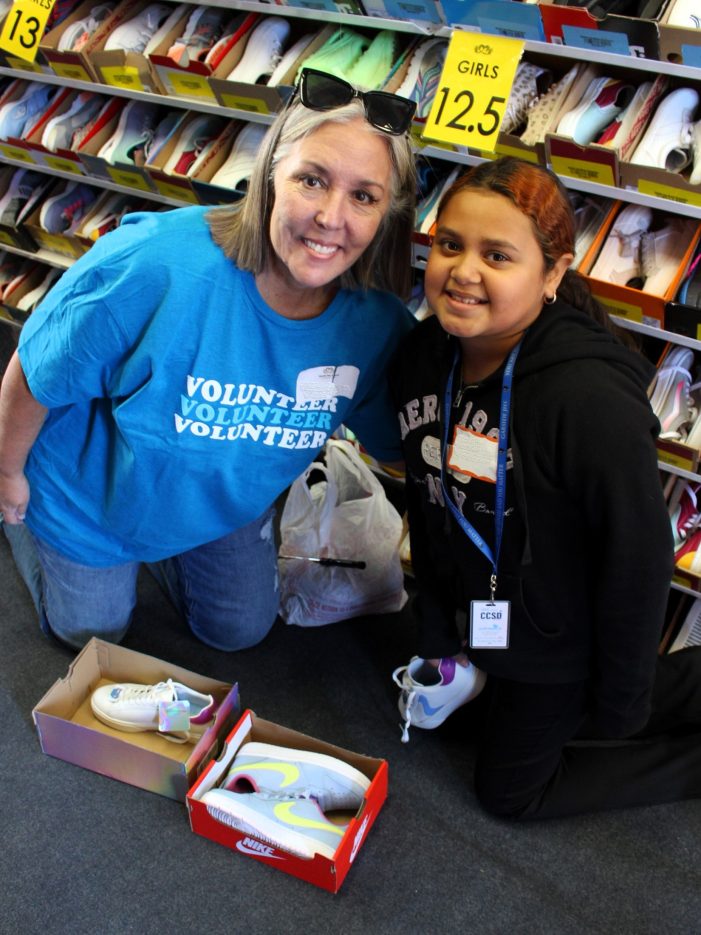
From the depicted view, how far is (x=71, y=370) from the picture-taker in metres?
1.55

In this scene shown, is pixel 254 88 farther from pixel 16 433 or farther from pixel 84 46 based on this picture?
pixel 16 433

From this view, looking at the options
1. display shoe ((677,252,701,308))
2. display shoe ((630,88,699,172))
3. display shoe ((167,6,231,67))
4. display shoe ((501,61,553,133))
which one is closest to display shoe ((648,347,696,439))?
display shoe ((677,252,701,308))

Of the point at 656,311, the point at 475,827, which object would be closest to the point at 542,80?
the point at 656,311

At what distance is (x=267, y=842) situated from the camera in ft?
5.59

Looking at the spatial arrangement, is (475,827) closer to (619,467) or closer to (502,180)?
(619,467)

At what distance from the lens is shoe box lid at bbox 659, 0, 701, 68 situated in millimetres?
1536

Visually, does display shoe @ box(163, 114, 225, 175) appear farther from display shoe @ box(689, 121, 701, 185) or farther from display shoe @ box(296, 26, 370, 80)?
display shoe @ box(689, 121, 701, 185)

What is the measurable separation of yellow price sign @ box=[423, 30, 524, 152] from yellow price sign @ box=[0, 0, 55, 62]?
1273 mm

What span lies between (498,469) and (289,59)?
135 centimetres

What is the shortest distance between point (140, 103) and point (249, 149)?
1.66 ft

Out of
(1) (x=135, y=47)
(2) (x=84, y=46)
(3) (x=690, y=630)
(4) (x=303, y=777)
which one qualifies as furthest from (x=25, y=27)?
(3) (x=690, y=630)

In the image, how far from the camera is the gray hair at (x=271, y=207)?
138 cm

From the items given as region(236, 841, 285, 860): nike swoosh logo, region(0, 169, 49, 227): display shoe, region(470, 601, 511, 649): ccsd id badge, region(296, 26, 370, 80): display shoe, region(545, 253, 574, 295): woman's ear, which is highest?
region(296, 26, 370, 80): display shoe

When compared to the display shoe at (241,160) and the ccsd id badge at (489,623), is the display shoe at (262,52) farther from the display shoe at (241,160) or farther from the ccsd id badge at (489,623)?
the ccsd id badge at (489,623)
